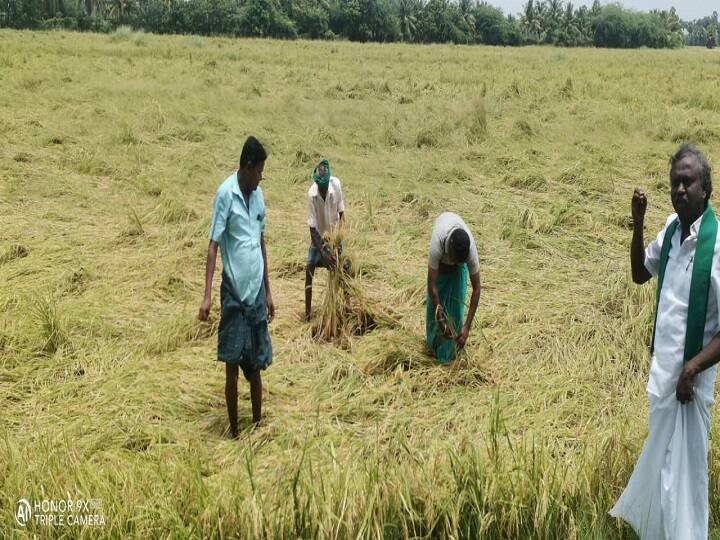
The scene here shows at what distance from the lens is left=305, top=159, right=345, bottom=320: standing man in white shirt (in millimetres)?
4488

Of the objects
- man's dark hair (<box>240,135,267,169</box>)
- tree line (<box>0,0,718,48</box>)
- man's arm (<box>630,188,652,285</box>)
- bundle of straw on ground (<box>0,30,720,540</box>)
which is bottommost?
bundle of straw on ground (<box>0,30,720,540</box>)

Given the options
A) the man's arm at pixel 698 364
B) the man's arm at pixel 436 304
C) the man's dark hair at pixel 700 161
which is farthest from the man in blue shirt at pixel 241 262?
the man's arm at pixel 698 364

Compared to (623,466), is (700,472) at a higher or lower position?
higher

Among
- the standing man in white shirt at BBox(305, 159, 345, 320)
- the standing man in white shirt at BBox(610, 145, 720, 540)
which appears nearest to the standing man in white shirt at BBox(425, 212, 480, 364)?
the standing man in white shirt at BBox(305, 159, 345, 320)

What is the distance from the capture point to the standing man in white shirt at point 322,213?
4.49 meters

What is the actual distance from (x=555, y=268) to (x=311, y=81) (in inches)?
473

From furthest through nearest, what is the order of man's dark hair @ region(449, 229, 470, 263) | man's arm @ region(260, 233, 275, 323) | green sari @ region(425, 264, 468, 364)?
green sari @ region(425, 264, 468, 364) < man's dark hair @ region(449, 229, 470, 263) < man's arm @ region(260, 233, 275, 323)

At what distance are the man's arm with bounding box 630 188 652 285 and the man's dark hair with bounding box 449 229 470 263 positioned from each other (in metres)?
1.10

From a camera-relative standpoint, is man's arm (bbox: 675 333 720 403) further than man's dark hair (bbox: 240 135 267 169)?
No

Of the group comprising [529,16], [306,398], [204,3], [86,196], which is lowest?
[306,398]

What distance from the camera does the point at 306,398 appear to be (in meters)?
3.74

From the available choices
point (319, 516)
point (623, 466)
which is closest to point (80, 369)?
point (319, 516)

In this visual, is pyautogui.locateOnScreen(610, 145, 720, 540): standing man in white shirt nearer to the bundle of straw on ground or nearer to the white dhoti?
the white dhoti

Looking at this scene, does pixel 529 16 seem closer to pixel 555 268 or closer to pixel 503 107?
pixel 503 107
